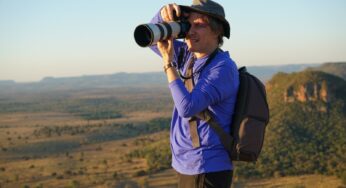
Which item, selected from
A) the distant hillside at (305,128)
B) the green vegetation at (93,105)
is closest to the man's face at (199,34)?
the distant hillside at (305,128)

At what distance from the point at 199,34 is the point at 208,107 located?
42 centimetres

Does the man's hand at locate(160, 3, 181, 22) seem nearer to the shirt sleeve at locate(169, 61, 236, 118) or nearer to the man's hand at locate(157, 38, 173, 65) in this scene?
the man's hand at locate(157, 38, 173, 65)

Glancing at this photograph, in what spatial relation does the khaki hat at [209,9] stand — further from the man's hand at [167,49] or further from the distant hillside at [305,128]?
the distant hillside at [305,128]

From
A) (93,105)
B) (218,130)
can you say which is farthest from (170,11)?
(93,105)

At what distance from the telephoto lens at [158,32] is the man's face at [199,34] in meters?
0.04

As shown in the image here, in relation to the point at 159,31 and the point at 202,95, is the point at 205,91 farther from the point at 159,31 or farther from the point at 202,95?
the point at 159,31

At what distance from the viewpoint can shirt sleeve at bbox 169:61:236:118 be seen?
8.14ft

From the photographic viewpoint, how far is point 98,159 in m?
31.1

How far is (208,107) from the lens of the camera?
8.68 ft

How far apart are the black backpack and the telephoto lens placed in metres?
0.46

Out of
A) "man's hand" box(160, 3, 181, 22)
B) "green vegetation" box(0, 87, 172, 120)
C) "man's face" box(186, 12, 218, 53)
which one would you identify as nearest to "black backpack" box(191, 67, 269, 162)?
"man's face" box(186, 12, 218, 53)

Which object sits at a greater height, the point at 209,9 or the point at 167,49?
the point at 209,9

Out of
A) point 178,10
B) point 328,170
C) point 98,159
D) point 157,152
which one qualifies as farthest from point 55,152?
point 178,10

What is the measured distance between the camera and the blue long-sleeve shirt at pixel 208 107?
2504mm
